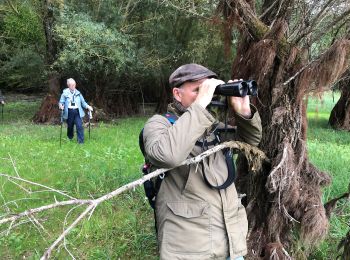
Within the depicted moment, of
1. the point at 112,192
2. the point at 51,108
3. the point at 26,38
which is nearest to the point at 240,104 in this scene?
the point at 112,192

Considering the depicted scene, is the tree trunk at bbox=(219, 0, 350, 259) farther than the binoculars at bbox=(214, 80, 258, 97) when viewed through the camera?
Yes

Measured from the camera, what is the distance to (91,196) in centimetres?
254

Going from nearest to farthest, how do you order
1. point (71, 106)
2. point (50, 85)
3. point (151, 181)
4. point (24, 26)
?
point (151, 181), point (71, 106), point (24, 26), point (50, 85)

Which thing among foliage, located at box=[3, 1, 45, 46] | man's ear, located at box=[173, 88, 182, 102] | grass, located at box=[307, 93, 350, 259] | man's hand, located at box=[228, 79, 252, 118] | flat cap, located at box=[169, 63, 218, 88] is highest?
foliage, located at box=[3, 1, 45, 46]

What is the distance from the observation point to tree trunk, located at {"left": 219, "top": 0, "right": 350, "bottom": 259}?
3.26 metres

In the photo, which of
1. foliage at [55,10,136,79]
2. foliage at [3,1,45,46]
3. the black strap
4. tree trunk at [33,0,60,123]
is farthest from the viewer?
foliage at [3,1,45,46]

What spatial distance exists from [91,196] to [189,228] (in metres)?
0.62

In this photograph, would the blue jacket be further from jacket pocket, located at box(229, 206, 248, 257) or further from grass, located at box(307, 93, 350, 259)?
jacket pocket, located at box(229, 206, 248, 257)

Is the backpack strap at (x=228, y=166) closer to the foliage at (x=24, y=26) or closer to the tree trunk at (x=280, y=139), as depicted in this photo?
the tree trunk at (x=280, y=139)

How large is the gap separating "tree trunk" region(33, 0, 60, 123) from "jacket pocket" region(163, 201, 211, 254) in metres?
15.2

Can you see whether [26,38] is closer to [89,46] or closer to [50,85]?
[50,85]

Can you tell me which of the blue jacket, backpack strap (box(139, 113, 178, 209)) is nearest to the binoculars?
backpack strap (box(139, 113, 178, 209))

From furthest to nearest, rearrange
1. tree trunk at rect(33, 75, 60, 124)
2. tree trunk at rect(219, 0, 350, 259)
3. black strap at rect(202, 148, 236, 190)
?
tree trunk at rect(33, 75, 60, 124) < tree trunk at rect(219, 0, 350, 259) < black strap at rect(202, 148, 236, 190)

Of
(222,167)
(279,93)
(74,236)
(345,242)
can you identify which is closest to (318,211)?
(345,242)
